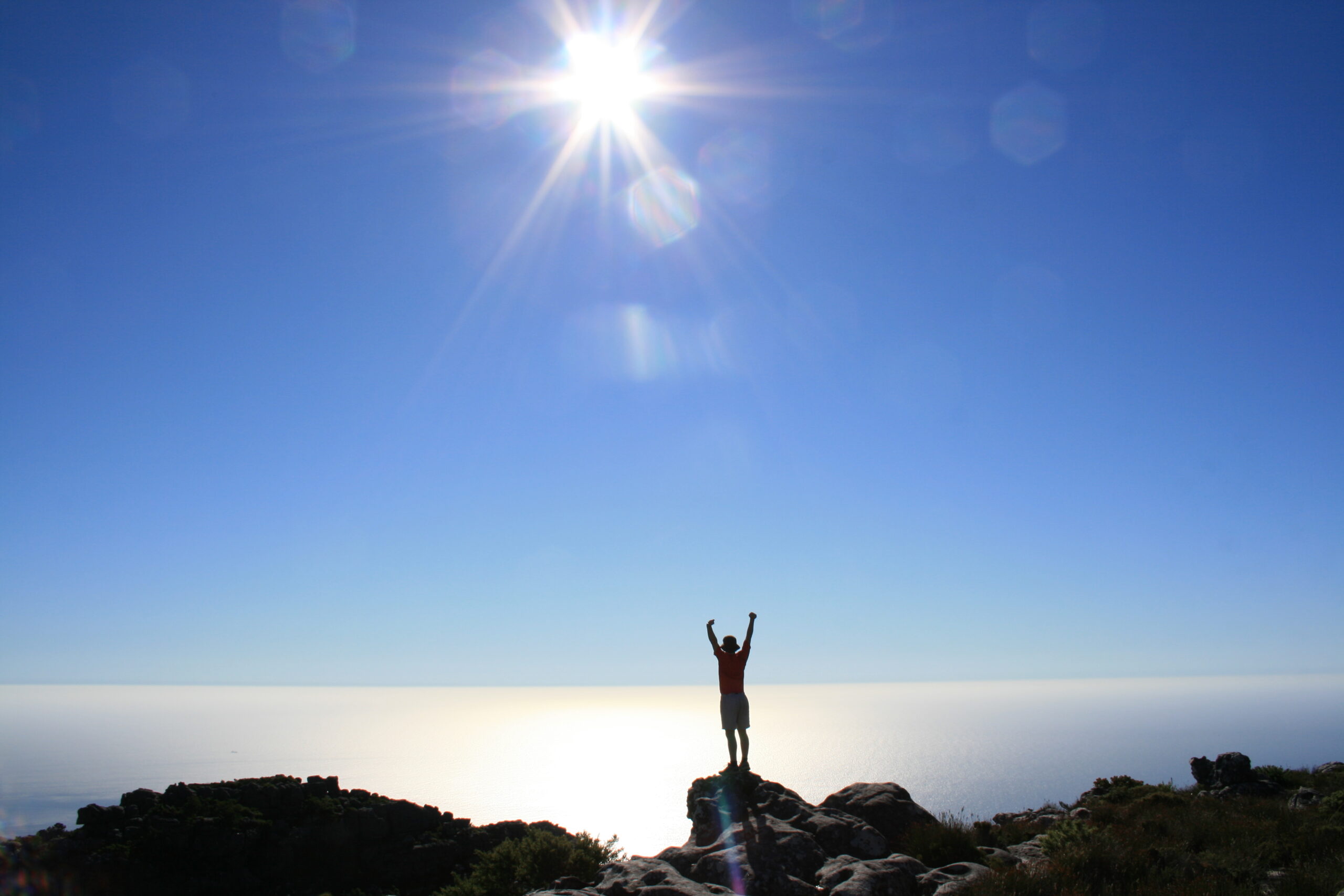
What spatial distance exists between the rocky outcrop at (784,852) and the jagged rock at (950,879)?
0.7 inches

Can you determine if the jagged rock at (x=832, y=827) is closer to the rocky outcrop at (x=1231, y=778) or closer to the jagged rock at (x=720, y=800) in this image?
the jagged rock at (x=720, y=800)

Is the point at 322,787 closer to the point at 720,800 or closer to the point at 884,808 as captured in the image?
the point at 720,800

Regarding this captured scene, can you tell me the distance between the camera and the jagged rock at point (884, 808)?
44.1 ft

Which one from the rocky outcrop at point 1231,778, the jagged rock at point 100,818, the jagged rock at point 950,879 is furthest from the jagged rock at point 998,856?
the jagged rock at point 100,818

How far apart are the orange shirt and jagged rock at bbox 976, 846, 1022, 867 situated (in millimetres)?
5177

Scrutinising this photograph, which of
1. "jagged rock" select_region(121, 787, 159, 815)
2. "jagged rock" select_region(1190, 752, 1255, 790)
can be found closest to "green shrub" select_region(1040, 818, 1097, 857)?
"jagged rock" select_region(1190, 752, 1255, 790)

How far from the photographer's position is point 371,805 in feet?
120

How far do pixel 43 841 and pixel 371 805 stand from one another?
13691 millimetres

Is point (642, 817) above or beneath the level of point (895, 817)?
beneath

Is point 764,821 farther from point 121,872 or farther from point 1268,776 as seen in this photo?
point 121,872

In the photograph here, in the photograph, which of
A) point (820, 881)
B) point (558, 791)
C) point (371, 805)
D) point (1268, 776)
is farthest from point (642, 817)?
point (820, 881)

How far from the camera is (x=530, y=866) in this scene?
13.6 meters

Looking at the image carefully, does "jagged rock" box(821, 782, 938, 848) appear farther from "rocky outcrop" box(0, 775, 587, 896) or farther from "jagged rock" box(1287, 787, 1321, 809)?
"rocky outcrop" box(0, 775, 587, 896)

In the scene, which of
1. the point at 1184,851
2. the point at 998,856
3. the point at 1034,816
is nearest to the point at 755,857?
the point at 998,856
